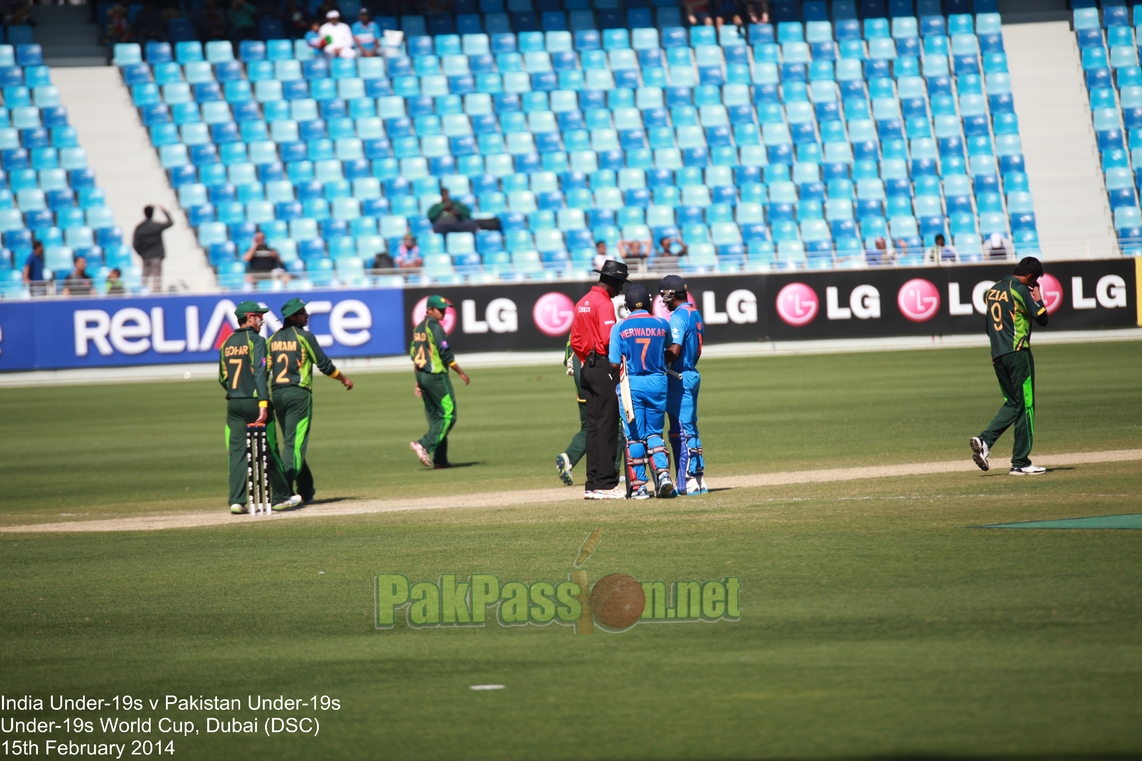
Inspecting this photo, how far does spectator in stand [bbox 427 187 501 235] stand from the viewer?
3359cm

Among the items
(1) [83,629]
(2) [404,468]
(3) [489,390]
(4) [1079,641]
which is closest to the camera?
(4) [1079,641]

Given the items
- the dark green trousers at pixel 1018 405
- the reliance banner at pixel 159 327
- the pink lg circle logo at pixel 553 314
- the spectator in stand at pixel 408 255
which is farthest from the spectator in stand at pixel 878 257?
the dark green trousers at pixel 1018 405

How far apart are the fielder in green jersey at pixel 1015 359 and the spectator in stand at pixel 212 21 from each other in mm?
31253

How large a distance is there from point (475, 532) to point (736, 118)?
2889 cm

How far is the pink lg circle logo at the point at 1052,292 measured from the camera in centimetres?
3048

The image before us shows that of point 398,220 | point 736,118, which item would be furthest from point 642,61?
point 398,220

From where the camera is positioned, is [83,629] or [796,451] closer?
[83,629]

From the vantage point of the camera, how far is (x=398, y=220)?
34844mm

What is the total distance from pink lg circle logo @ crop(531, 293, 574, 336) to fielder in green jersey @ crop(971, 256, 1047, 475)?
18214mm

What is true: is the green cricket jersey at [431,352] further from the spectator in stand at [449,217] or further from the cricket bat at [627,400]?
the spectator in stand at [449,217]

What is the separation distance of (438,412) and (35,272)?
60.7 feet

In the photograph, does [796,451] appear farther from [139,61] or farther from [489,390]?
[139,61]

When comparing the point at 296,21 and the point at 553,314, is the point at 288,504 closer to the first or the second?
the point at 553,314

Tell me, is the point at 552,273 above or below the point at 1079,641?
above
